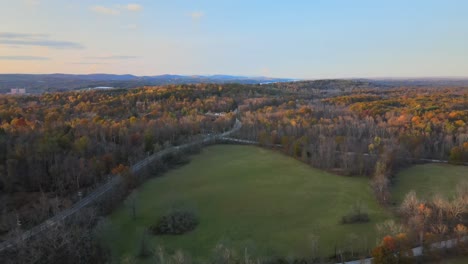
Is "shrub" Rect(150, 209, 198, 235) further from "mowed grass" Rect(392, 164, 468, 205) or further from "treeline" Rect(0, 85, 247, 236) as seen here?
"mowed grass" Rect(392, 164, 468, 205)

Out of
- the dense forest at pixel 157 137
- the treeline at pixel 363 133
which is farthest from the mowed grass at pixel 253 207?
the dense forest at pixel 157 137

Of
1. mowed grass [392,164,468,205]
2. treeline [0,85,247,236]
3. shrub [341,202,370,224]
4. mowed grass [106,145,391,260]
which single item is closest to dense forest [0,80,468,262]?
treeline [0,85,247,236]

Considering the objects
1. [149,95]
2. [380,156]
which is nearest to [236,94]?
[149,95]

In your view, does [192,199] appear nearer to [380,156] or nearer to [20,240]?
[20,240]

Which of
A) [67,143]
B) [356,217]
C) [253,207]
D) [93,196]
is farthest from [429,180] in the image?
[67,143]

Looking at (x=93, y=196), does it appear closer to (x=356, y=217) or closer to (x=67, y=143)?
(x=67, y=143)

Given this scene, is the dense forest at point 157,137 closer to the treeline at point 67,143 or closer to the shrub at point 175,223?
the treeline at point 67,143
